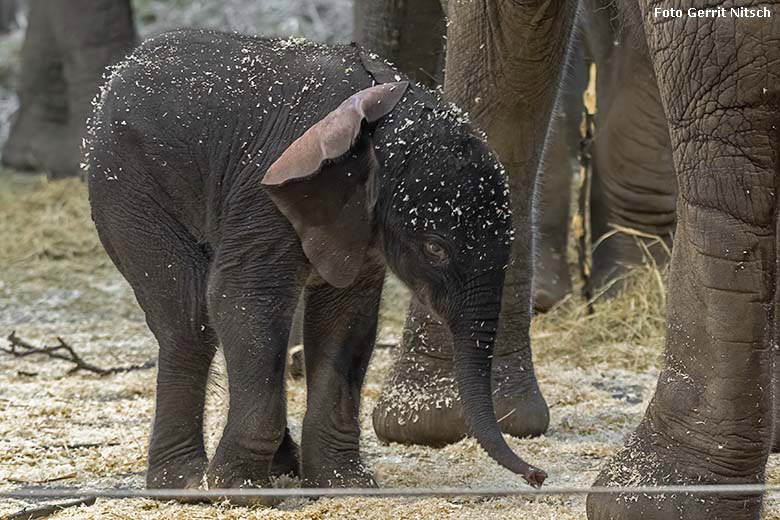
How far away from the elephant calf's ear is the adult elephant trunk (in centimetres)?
29

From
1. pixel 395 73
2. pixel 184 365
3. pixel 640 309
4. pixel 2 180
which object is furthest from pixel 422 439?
pixel 2 180

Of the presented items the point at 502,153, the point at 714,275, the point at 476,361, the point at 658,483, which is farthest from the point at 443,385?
the point at 714,275

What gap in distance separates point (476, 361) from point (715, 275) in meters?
0.56

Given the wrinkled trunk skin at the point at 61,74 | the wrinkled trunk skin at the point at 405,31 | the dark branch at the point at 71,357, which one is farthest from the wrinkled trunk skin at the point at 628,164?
the wrinkled trunk skin at the point at 61,74

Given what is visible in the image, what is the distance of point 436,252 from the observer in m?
3.33

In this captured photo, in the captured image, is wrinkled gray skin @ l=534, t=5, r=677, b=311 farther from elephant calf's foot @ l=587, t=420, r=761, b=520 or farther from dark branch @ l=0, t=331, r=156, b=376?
elephant calf's foot @ l=587, t=420, r=761, b=520

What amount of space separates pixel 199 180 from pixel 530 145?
118 centimetres

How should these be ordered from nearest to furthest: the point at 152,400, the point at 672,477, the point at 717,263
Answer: the point at 717,263
the point at 672,477
the point at 152,400

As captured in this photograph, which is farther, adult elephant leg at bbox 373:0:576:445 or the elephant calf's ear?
adult elephant leg at bbox 373:0:576:445

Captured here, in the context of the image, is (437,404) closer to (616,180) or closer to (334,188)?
(334,188)

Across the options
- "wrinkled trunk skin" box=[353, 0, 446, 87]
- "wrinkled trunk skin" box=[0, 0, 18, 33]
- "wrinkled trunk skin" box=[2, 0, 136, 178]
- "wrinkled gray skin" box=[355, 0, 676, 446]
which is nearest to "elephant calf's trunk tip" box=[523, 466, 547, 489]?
"wrinkled gray skin" box=[355, 0, 676, 446]

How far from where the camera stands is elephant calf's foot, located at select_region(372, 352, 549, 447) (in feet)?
14.0

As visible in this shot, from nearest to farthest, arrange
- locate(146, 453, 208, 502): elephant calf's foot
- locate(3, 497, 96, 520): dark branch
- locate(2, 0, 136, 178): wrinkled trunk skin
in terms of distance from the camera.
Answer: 1. locate(3, 497, 96, 520): dark branch
2. locate(146, 453, 208, 502): elephant calf's foot
3. locate(2, 0, 136, 178): wrinkled trunk skin

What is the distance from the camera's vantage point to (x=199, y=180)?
3594mm
